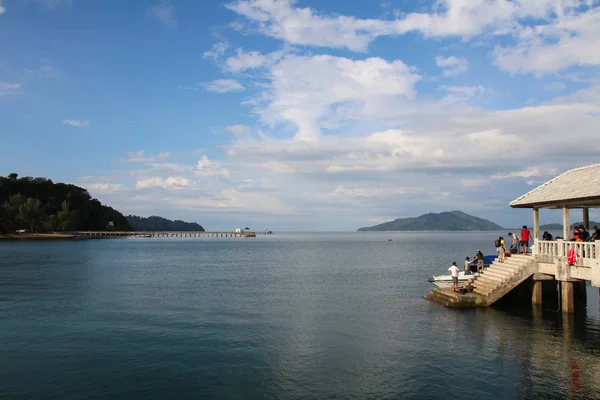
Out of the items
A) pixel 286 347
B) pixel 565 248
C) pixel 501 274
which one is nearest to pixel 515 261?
pixel 501 274

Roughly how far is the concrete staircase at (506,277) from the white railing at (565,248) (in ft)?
2.77

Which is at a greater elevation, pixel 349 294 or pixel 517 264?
pixel 517 264

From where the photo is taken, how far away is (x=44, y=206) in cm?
16025

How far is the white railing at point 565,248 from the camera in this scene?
22.0 meters

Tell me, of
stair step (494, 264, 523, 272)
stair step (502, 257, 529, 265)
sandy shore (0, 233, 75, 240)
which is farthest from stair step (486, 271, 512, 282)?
sandy shore (0, 233, 75, 240)

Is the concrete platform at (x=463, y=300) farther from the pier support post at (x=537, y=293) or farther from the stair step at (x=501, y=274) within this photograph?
the pier support post at (x=537, y=293)

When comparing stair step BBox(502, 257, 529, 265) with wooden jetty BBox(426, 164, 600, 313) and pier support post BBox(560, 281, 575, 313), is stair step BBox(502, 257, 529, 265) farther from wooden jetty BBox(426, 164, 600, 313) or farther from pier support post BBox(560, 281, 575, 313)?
pier support post BBox(560, 281, 575, 313)

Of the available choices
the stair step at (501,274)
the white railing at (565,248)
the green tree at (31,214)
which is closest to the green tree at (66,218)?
the green tree at (31,214)

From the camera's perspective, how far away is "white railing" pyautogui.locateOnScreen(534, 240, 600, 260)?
2195 centimetres

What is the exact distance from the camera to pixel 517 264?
26562 millimetres

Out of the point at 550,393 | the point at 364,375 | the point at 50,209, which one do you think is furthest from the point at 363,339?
the point at 50,209

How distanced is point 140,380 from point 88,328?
30.0 ft

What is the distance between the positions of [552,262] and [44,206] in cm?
17153

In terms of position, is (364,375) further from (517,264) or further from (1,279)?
(1,279)
